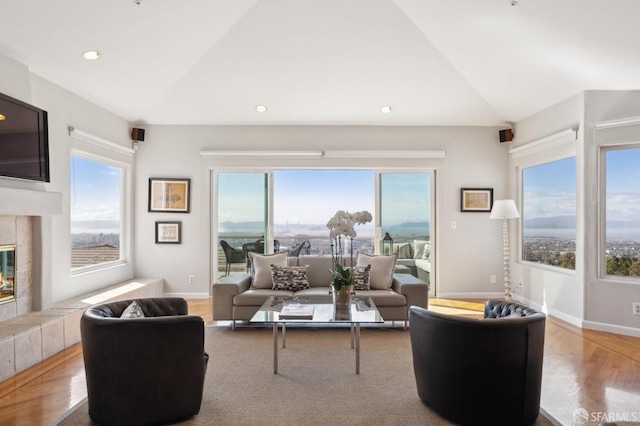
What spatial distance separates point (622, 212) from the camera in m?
4.42

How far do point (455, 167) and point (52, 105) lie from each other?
521 cm

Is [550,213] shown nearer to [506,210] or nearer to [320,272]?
[506,210]

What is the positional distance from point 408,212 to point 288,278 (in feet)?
8.03

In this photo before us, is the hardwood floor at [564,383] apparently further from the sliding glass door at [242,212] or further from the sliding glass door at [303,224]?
the sliding glass door at [242,212]

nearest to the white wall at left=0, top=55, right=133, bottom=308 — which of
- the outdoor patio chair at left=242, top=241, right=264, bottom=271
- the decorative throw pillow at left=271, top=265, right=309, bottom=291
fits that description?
the outdoor patio chair at left=242, top=241, right=264, bottom=271

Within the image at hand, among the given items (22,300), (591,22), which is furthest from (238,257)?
(591,22)

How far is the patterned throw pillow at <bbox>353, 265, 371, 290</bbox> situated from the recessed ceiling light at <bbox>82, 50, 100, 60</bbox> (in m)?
3.49

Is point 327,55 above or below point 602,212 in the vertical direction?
above

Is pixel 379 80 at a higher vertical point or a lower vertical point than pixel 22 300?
higher

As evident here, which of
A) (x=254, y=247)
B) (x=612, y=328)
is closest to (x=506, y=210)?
(x=612, y=328)

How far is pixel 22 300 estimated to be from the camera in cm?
384

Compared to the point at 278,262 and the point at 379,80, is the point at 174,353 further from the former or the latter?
the point at 379,80

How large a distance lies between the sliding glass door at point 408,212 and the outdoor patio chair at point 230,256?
7.15 feet

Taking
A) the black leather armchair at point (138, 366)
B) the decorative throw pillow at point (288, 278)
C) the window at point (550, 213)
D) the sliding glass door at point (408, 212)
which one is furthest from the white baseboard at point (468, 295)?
the black leather armchair at point (138, 366)
